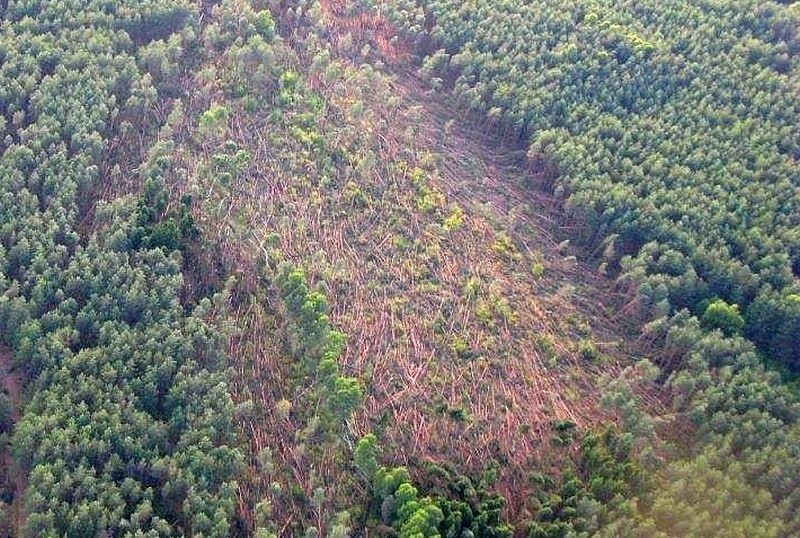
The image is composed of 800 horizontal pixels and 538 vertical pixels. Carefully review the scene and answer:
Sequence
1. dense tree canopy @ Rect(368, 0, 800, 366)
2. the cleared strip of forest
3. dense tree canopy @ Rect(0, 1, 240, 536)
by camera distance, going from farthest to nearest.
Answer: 1. dense tree canopy @ Rect(368, 0, 800, 366)
2. the cleared strip of forest
3. dense tree canopy @ Rect(0, 1, 240, 536)

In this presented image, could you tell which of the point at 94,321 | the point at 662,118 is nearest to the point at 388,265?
the point at 94,321

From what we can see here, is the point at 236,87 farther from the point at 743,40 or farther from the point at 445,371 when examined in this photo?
the point at 743,40

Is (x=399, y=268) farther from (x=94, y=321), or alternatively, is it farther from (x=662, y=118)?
(x=662, y=118)

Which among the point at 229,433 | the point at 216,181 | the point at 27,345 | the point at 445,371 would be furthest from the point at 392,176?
the point at 27,345

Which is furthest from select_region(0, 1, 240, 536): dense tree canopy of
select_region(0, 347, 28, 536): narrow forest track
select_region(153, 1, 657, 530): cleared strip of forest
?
select_region(153, 1, 657, 530): cleared strip of forest

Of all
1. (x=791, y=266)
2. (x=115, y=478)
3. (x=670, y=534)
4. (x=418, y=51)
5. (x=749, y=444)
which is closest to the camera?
(x=115, y=478)

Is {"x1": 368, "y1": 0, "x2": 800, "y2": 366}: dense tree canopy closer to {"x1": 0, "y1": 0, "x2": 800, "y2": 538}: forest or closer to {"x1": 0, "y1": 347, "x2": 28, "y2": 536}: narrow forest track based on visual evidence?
{"x1": 0, "y1": 0, "x2": 800, "y2": 538}: forest
